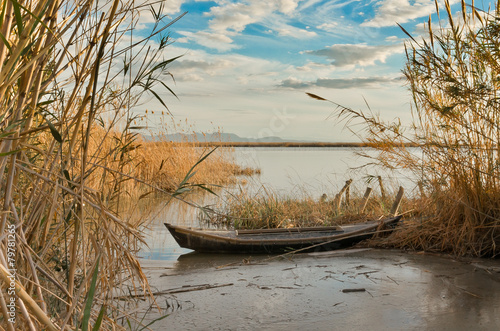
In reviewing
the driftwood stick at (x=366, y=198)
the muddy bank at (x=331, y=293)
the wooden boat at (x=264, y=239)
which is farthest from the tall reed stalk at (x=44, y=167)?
the driftwood stick at (x=366, y=198)

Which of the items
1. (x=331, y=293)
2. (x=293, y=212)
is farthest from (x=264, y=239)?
(x=293, y=212)

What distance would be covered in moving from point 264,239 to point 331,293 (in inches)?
82.3

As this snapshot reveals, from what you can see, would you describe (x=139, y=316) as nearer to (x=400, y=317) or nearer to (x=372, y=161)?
(x=400, y=317)

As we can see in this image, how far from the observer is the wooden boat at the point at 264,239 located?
6191 millimetres

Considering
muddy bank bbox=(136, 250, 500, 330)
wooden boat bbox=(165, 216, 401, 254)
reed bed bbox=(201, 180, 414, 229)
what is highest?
reed bed bbox=(201, 180, 414, 229)

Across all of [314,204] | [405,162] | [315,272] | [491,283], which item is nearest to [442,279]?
[491,283]

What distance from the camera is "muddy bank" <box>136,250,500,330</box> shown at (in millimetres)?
3479

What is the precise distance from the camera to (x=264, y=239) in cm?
620

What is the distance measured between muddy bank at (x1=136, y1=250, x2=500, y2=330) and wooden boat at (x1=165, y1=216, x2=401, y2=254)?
1.32ft

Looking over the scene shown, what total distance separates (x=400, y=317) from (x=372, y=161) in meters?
3.14
